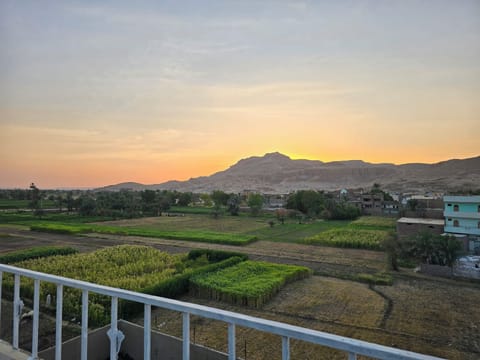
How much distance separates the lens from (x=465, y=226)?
2092cm

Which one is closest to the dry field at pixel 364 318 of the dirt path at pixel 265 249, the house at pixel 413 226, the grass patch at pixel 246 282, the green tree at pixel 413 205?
the grass patch at pixel 246 282

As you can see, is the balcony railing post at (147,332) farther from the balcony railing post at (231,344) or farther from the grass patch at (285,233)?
the grass patch at (285,233)

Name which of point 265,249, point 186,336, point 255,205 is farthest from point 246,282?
point 255,205

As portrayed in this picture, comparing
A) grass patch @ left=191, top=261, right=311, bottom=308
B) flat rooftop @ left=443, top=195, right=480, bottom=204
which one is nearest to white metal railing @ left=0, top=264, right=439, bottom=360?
grass patch @ left=191, top=261, right=311, bottom=308

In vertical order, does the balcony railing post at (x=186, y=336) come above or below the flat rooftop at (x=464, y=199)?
below

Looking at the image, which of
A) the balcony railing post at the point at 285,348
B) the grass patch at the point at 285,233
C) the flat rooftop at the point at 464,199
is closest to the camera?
the balcony railing post at the point at 285,348

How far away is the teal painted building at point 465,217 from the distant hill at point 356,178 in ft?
214

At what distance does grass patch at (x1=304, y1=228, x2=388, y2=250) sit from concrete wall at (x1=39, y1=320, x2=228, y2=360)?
70.3 feet

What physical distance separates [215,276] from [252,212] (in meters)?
36.2

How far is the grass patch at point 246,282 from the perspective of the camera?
12.0 metres

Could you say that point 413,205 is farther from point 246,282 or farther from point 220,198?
point 220,198

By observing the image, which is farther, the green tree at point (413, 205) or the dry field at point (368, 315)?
the green tree at point (413, 205)

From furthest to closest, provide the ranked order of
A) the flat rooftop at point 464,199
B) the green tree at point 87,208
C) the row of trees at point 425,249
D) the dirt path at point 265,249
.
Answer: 1. the green tree at point 87,208
2. the flat rooftop at point 464,199
3. the dirt path at point 265,249
4. the row of trees at point 425,249

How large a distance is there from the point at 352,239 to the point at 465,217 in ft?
25.9
